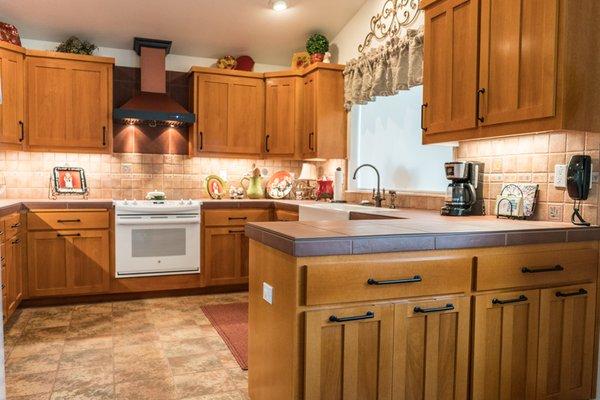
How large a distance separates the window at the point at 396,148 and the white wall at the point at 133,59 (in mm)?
1492

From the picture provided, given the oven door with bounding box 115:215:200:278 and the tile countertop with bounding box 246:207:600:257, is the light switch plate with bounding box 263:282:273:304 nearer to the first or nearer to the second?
the tile countertop with bounding box 246:207:600:257

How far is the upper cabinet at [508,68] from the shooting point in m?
2.14

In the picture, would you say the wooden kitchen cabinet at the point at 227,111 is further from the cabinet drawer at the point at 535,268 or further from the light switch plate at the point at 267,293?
the cabinet drawer at the point at 535,268

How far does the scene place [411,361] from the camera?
183 cm

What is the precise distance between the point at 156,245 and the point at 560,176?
3.27m

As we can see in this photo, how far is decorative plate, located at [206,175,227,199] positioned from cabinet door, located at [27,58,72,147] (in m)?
1.40

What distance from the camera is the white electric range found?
4250 mm

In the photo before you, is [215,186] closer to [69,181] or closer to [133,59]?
[69,181]

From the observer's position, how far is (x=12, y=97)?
13.6 feet

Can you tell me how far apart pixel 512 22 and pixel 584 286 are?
128 cm

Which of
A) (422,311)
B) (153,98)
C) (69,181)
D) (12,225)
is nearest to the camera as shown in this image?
(422,311)

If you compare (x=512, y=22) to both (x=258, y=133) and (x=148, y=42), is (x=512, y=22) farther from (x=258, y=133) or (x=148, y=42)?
(x=148, y=42)

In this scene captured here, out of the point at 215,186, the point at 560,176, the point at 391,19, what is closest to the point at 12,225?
the point at 215,186

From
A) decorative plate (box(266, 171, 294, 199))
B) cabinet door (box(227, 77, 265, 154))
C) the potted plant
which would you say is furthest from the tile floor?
the potted plant
